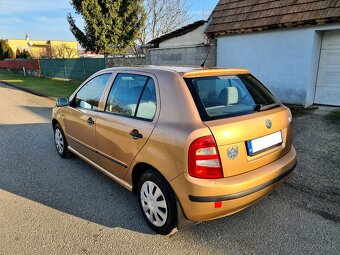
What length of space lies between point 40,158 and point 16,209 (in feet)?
5.74

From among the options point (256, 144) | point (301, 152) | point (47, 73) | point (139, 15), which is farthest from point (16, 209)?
point (47, 73)

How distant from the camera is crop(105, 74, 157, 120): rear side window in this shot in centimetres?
288

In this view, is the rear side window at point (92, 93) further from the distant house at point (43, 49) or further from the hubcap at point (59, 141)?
the distant house at point (43, 49)

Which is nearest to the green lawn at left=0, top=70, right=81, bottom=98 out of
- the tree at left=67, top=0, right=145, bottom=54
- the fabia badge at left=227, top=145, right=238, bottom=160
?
the tree at left=67, top=0, right=145, bottom=54

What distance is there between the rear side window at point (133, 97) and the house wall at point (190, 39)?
26.3 ft

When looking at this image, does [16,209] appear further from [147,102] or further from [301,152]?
[301,152]

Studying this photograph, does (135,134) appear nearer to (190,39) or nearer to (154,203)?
(154,203)

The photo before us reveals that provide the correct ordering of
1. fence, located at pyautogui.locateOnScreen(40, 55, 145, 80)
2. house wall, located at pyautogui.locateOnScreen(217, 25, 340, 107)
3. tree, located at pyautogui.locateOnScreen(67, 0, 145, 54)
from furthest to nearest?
tree, located at pyautogui.locateOnScreen(67, 0, 145, 54), fence, located at pyautogui.locateOnScreen(40, 55, 145, 80), house wall, located at pyautogui.locateOnScreen(217, 25, 340, 107)

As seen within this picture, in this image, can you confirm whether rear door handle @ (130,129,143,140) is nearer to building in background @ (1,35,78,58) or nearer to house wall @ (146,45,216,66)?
house wall @ (146,45,216,66)

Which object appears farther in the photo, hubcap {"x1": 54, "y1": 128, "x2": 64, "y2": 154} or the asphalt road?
hubcap {"x1": 54, "y1": 128, "x2": 64, "y2": 154}

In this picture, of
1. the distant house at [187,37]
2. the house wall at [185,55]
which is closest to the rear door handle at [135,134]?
the house wall at [185,55]

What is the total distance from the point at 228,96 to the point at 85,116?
2.07 meters

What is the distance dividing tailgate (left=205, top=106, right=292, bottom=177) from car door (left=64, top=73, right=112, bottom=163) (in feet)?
6.25

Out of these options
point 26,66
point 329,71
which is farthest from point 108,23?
point 26,66
